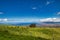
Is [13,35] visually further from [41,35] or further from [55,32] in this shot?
[55,32]

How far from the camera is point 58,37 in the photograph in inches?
376

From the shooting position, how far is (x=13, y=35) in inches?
360

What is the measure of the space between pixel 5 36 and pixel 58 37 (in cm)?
326

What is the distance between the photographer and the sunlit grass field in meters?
9.07

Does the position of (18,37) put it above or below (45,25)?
below

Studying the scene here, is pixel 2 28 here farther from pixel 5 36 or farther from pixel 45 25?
pixel 45 25

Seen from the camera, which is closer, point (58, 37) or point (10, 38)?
point (10, 38)

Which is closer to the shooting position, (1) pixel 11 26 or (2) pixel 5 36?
(2) pixel 5 36

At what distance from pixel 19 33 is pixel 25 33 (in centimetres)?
37

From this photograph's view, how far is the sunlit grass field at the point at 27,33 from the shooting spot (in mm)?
9070

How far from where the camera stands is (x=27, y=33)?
30.9ft

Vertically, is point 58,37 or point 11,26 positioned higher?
point 11,26

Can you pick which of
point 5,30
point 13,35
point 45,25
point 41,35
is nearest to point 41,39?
point 41,35

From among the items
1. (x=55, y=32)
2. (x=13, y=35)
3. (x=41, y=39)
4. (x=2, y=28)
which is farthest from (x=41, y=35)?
(x=2, y=28)
